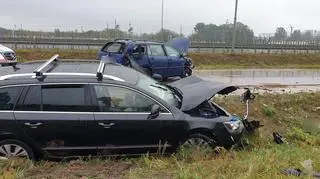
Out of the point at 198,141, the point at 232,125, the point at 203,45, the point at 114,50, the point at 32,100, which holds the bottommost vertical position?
the point at 203,45

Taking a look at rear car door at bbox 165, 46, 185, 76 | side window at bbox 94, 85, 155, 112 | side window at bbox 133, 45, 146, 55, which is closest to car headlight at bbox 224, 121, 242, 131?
side window at bbox 94, 85, 155, 112

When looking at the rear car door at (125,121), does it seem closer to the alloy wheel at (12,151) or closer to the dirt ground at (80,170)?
the dirt ground at (80,170)

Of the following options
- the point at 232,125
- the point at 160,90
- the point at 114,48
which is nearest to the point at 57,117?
the point at 160,90

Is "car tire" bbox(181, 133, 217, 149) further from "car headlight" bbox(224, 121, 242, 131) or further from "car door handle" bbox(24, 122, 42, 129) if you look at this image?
"car door handle" bbox(24, 122, 42, 129)

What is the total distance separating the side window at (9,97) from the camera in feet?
23.0

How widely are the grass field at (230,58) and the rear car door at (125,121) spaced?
2213cm

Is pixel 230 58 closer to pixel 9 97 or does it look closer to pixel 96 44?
pixel 96 44

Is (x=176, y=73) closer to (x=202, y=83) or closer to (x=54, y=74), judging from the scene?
(x=202, y=83)

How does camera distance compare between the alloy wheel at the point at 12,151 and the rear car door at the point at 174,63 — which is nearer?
the alloy wheel at the point at 12,151

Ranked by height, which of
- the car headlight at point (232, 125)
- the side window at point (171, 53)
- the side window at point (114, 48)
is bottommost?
the car headlight at point (232, 125)

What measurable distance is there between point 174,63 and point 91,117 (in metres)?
11.8

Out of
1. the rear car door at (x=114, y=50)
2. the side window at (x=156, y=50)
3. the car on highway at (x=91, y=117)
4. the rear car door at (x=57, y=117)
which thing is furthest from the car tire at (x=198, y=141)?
the side window at (x=156, y=50)

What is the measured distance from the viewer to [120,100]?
7285mm

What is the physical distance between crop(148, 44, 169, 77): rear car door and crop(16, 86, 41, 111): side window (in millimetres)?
11051
